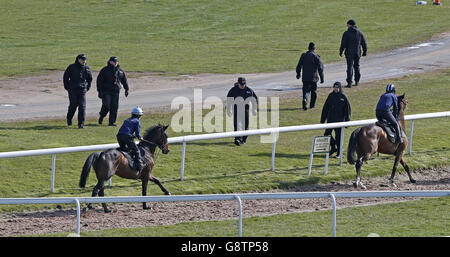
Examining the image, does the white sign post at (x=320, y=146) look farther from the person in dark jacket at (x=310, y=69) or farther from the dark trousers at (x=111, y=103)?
the person in dark jacket at (x=310, y=69)

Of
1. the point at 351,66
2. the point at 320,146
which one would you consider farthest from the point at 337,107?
the point at 351,66

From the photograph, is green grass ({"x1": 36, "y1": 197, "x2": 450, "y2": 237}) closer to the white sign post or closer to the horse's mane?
the horse's mane

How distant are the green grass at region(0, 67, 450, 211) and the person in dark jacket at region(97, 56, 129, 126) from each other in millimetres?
599

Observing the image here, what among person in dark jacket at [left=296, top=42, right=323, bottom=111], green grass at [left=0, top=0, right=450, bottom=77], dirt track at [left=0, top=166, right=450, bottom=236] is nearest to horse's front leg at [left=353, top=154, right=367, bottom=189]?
dirt track at [left=0, top=166, right=450, bottom=236]

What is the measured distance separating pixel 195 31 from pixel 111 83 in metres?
18.9

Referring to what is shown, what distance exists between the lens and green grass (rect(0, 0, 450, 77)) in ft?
109

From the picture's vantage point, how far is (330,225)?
14.5 m

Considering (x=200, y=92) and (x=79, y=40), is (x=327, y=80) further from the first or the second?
(x=79, y=40)

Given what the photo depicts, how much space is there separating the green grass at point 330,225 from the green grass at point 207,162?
2.54 m

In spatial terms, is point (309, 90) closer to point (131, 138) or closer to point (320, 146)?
point (320, 146)

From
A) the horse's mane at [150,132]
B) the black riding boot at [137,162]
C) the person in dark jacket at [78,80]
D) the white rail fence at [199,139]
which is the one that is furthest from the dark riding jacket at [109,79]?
the black riding boot at [137,162]

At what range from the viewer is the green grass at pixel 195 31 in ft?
109
